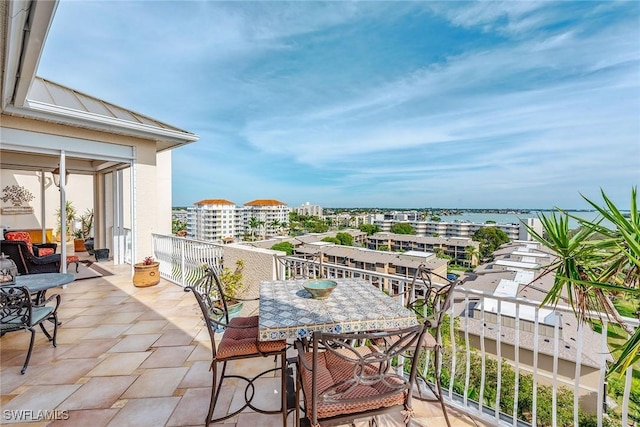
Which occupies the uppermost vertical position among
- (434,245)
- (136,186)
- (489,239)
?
(136,186)

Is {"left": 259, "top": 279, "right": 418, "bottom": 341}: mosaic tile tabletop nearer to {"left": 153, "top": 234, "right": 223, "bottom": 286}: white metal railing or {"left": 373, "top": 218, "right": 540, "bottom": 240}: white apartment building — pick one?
{"left": 153, "top": 234, "right": 223, "bottom": 286}: white metal railing

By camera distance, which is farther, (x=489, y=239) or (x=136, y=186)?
(x=489, y=239)

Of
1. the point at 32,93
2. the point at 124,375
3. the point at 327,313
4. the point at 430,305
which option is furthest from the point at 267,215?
the point at 327,313

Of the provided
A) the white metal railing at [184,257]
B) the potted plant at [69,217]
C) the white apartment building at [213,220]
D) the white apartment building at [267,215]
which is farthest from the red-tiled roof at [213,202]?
the white metal railing at [184,257]

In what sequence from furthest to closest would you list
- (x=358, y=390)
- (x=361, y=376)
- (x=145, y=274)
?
(x=145, y=274), (x=358, y=390), (x=361, y=376)

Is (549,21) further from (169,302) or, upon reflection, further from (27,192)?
(27,192)

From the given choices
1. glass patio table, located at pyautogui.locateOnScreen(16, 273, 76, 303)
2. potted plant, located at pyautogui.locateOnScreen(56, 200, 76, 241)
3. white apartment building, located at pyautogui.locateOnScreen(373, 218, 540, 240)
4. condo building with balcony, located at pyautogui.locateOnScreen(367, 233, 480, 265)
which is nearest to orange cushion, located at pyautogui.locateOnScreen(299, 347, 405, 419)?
glass patio table, located at pyautogui.locateOnScreen(16, 273, 76, 303)

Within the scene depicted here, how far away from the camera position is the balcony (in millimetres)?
1996

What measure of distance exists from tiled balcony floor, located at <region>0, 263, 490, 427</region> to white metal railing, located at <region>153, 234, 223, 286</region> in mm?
1115

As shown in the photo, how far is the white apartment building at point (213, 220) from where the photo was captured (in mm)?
48031

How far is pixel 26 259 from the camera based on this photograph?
506 cm

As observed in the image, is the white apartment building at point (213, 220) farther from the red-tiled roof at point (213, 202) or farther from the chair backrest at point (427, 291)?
the chair backrest at point (427, 291)

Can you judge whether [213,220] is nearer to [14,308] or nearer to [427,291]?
[14,308]

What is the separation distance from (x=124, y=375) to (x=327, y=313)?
222cm
